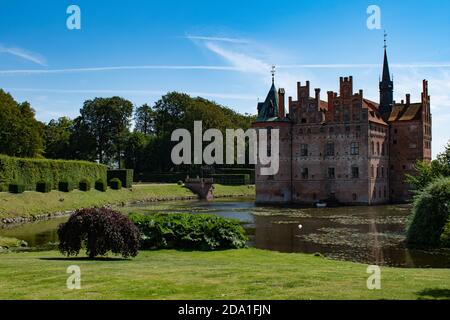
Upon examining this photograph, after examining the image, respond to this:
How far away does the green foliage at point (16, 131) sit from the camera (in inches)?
2351

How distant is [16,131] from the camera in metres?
60.7

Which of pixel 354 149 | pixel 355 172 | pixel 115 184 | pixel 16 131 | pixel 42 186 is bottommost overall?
pixel 115 184

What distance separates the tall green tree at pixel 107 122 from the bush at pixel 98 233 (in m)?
69.6

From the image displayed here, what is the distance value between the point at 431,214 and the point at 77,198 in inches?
1306

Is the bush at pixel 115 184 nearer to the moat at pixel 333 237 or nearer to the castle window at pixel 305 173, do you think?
the castle window at pixel 305 173

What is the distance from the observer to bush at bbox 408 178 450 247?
21797mm

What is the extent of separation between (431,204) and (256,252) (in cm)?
839

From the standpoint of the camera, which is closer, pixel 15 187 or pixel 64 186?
pixel 15 187

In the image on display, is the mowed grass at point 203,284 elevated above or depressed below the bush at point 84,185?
below

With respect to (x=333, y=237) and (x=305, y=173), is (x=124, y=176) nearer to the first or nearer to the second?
(x=305, y=173)

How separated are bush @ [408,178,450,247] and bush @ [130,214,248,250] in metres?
7.86

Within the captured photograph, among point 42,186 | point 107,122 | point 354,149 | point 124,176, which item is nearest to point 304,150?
point 354,149

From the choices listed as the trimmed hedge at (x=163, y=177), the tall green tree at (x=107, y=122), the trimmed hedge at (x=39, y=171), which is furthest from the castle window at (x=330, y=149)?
the tall green tree at (x=107, y=122)

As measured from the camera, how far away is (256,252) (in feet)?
63.2
